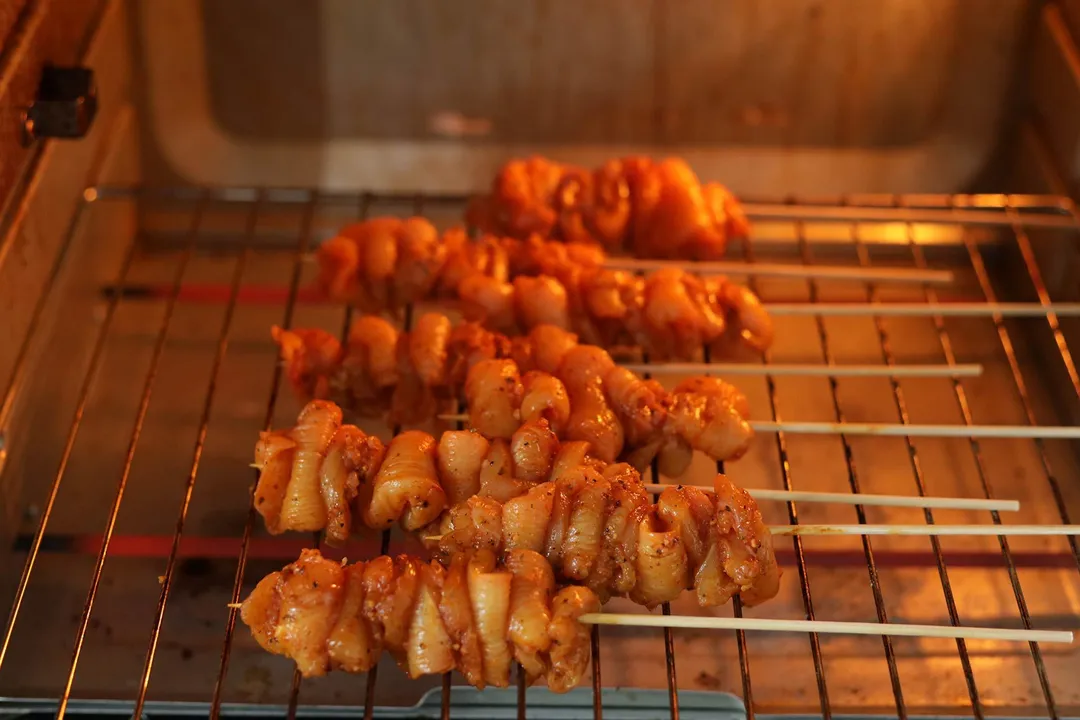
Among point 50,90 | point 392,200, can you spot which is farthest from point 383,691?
point 50,90

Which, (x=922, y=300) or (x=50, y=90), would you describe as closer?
(x=50, y=90)

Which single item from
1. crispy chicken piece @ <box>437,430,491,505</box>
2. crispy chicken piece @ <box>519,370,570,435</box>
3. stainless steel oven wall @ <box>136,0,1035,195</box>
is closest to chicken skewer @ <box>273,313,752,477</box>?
crispy chicken piece @ <box>519,370,570,435</box>

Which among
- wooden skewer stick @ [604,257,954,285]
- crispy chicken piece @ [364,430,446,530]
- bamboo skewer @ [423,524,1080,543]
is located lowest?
bamboo skewer @ [423,524,1080,543]

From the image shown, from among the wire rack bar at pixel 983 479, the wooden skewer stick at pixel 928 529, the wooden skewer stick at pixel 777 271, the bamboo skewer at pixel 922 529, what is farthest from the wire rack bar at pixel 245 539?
the wire rack bar at pixel 983 479

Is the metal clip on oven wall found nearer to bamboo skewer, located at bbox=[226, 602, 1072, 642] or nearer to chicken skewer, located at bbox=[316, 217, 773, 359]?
chicken skewer, located at bbox=[316, 217, 773, 359]

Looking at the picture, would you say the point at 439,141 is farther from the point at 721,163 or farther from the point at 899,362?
the point at 899,362

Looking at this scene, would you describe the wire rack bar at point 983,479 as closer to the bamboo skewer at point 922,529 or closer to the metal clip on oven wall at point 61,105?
the bamboo skewer at point 922,529

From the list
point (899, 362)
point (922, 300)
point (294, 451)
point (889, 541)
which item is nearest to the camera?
point (294, 451)
